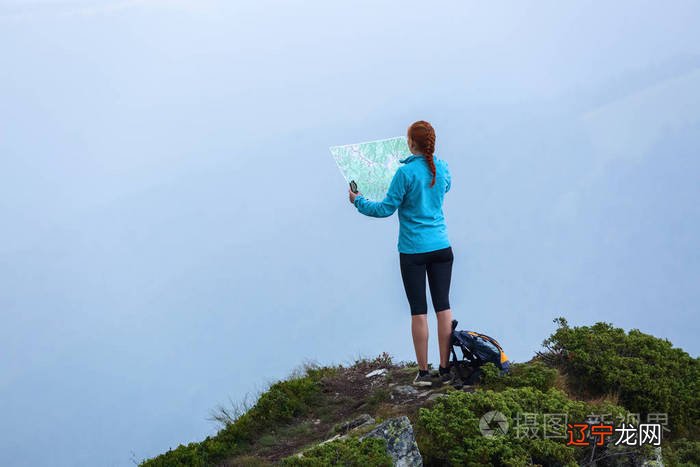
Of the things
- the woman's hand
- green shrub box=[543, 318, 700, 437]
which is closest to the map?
the woman's hand

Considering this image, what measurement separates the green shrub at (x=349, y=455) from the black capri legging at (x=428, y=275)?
2.21 meters

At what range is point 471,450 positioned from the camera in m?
7.77

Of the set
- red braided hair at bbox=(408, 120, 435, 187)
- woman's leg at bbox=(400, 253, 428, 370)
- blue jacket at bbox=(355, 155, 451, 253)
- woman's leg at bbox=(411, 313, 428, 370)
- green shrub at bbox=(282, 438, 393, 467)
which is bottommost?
green shrub at bbox=(282, 438, 393, 467)

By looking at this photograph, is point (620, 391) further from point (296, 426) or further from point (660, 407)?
point (296, 426)

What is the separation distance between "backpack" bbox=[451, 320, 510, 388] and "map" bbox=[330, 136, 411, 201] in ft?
6.51

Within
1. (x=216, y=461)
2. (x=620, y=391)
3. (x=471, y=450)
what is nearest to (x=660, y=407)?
(x=620, y=391)

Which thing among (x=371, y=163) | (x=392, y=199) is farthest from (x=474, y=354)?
(x=371, y=163)

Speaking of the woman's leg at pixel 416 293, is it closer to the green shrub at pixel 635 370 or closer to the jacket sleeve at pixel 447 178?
the jacket sleeve at pixel 447 178

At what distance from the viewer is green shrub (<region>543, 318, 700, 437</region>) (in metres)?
10.4

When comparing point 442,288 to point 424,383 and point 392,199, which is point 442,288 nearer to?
point 392,199

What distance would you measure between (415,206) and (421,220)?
0.61 feet

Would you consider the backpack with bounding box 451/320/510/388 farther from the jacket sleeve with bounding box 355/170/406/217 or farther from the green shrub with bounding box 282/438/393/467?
the green shrub with bounding box 282/438/393/467

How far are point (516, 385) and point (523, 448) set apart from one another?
1.71 metres

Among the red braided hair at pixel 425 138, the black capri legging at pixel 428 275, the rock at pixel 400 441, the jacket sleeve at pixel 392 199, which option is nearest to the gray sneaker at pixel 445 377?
the black capri legging at pixel 428 275
